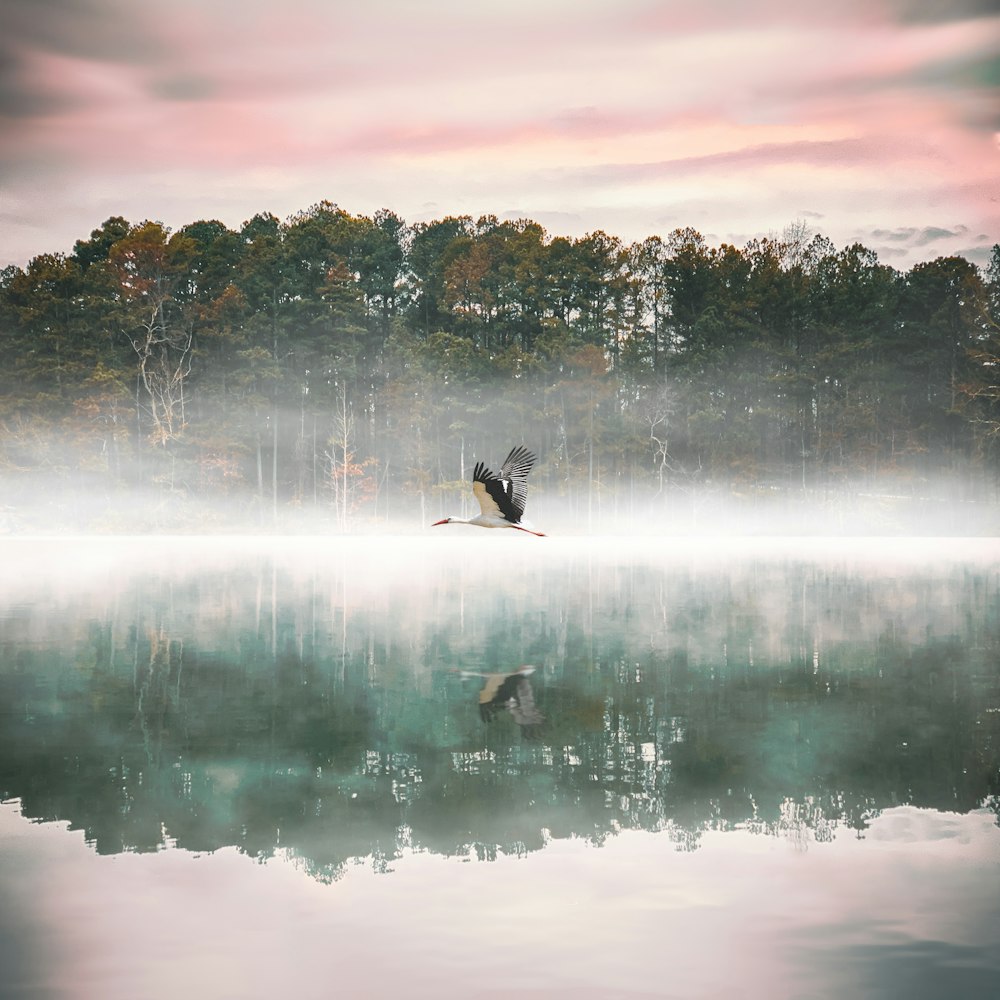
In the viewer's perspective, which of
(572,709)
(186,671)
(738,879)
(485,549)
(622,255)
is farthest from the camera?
(622,255)

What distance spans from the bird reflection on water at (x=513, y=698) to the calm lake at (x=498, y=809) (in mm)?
78

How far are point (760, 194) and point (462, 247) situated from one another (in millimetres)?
23291

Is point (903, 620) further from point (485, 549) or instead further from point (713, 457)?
point (713, 457)

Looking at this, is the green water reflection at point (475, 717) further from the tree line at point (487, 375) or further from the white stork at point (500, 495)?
the tree line at point (487, 375)

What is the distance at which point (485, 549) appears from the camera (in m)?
48.2

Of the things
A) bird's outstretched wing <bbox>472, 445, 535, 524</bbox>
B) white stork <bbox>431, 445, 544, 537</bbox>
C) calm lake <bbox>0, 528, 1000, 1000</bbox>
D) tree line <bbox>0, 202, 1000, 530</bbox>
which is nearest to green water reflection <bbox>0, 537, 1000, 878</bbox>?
calm lake <bbox>0, 528, 1000, 1000</bbox>

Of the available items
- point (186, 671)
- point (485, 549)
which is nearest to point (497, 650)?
point (186, 671)

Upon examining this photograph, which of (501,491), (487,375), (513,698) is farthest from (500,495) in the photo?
(487,375)

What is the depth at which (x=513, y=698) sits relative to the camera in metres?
12.6

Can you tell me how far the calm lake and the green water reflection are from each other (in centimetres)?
5

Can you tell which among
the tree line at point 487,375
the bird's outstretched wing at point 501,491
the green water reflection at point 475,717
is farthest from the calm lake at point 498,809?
the tree line at point 487,375

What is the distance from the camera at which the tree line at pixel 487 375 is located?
65188 millimetres

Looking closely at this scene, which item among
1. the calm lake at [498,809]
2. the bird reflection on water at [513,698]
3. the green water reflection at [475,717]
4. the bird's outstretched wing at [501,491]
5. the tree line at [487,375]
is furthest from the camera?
the tree line at [487,375]

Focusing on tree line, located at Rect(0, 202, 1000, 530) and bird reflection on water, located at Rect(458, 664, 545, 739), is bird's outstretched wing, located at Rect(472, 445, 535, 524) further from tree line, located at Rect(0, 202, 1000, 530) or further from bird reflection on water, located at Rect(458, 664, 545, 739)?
tree line, located at Rect(0, 202, 1000, 530)
